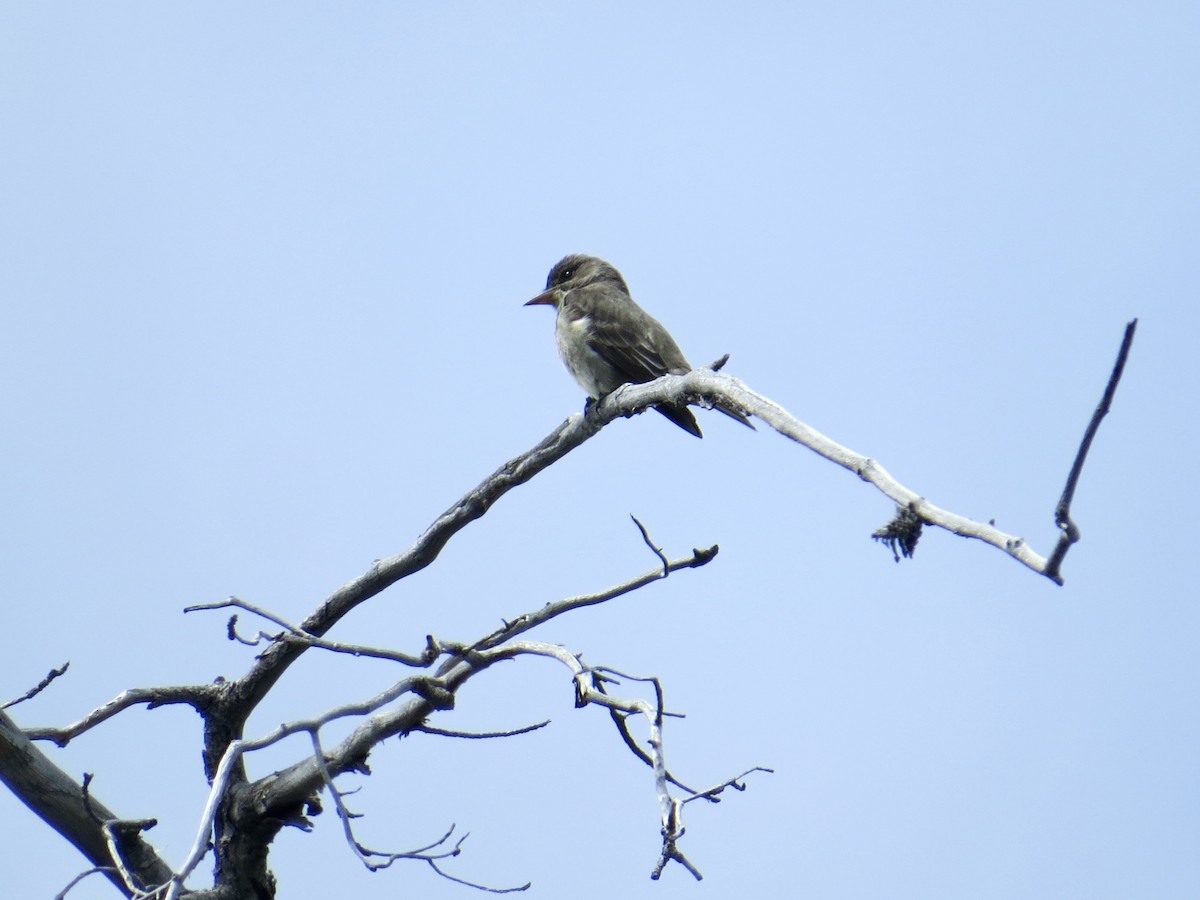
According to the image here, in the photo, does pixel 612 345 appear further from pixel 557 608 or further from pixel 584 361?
pixel 557 608

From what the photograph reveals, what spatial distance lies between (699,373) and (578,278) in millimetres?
6046

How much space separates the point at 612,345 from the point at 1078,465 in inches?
245

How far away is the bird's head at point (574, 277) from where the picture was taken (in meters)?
10.1

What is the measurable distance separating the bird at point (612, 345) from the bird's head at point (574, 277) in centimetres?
46

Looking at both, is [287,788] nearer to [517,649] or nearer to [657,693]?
[517,649]

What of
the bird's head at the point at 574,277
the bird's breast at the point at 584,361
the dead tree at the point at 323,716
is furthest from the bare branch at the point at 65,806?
the bird's head at the point at 574,277

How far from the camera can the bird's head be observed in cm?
1014

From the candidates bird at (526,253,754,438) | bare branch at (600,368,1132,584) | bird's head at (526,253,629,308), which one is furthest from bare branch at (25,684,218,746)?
bird's head at (526,253,629,308)

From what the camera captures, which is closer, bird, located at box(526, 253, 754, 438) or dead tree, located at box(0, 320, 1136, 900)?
dead tree, located at box(0, 320, 1136, 900)

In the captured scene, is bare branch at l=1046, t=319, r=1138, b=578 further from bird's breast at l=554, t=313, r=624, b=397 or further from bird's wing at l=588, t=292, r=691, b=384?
bird's breast at l=554, t=313, r=624, b=397

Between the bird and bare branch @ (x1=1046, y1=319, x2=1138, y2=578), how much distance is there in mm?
5275

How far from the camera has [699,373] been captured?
14.2 ft

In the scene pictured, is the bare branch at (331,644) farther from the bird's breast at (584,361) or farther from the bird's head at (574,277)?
the bird's head at (574,277)

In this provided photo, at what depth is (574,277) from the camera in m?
10.3
